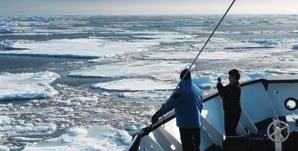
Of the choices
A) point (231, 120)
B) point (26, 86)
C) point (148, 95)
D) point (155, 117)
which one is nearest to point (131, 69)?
point (26, 86)

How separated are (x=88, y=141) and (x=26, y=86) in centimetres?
650

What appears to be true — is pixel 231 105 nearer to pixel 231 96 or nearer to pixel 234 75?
pixel 231 96

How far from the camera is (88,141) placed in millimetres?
7781

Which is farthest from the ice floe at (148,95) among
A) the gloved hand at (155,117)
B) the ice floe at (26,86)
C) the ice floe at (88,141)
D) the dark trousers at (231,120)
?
the gloved hand at (155,117)

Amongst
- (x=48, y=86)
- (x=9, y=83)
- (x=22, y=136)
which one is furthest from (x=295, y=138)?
(x=9, y=83)

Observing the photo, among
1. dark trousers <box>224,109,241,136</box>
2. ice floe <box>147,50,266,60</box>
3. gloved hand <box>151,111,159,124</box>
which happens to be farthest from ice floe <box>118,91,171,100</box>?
ice floe <box>147,50,266,60</box>

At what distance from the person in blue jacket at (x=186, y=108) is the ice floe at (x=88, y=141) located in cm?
367

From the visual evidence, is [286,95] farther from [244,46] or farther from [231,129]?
[244,46]

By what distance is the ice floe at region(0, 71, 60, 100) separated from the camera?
40.2ft

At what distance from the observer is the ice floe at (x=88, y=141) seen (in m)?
7.32

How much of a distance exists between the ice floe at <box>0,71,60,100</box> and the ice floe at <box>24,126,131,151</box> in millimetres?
4150

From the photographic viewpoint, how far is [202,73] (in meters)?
16.1

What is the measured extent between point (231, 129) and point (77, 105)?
7.28m

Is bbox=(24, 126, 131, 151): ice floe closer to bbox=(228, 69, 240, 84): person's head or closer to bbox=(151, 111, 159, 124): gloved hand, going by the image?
bbox=(228, 69, 240, 84): person's head
